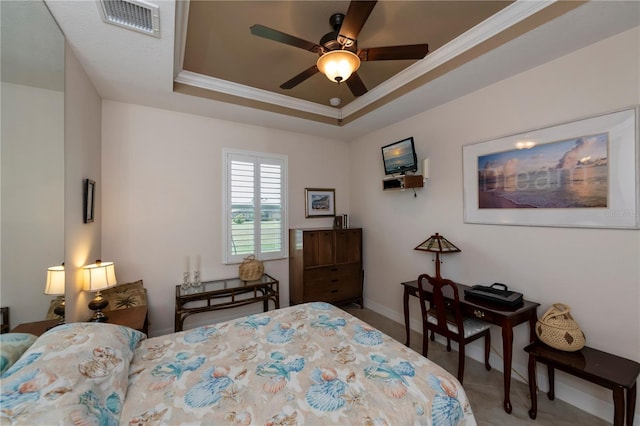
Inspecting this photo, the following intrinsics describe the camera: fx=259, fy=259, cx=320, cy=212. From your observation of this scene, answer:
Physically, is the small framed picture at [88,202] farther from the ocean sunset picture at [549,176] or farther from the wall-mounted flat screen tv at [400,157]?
the ocean sunset picture at [549,176]

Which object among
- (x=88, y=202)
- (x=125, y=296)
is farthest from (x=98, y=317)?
(x=88, y=202)

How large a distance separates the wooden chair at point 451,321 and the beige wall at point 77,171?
2824 millimetres

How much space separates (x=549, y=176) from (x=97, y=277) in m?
3.81

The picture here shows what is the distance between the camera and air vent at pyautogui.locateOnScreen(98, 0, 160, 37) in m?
1.57

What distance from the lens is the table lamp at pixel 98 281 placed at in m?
2.07

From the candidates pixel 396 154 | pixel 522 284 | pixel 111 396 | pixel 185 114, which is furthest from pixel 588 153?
pixel 185 114

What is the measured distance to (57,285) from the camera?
1572 millimetres

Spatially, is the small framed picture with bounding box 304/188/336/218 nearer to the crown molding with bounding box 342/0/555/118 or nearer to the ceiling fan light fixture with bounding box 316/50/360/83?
the crown molding with bounding box 342/0/555/118

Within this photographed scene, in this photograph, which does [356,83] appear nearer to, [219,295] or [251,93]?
[251,93]

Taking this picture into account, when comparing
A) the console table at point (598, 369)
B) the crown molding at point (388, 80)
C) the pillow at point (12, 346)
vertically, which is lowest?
the console table at point (598, 369)

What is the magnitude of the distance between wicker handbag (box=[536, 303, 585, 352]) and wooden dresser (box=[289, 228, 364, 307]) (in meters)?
2.27

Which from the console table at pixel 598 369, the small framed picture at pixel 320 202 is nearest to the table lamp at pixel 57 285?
the small framed picture at pixel 320 202

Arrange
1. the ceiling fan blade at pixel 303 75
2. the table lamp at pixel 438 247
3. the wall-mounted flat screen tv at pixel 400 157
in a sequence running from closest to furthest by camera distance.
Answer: the ceiling fan blade at pixel 303 75 < the table lamp at pixel 438 247 < the wall-mounted flat screen tv at pixel 400 157

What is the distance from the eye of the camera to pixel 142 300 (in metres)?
2.71
